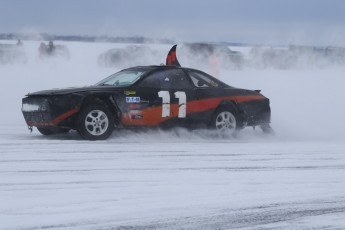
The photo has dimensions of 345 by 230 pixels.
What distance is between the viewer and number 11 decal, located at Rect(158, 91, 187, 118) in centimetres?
1415

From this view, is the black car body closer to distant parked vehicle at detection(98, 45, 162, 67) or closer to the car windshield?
the car windshield

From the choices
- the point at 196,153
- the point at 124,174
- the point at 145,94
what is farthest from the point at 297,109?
the point at 124,174

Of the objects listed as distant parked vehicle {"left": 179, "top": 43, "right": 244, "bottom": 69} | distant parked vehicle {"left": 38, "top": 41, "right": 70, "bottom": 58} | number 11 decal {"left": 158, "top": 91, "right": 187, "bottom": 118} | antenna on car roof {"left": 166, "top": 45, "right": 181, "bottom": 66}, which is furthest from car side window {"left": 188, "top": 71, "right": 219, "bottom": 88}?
distant parked vehicle {"left": 38, "top": 41, "right": 70, "bottom": 58}

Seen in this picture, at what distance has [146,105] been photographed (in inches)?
550

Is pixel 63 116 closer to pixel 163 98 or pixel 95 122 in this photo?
pixel 95 122

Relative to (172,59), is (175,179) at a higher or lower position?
lower

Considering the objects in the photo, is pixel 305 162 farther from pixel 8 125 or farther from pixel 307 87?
pixel 307 87

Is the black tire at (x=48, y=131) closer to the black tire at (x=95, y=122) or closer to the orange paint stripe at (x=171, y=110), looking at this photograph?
the black tire at (x=95, y=122)

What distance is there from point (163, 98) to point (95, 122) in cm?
132

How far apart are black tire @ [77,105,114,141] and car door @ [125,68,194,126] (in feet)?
1.64

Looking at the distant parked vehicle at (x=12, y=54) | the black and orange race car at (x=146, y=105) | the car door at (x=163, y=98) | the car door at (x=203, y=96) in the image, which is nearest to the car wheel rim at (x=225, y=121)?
the black and orange race car at (x=146, y=105)

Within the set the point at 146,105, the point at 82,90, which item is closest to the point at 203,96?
the point at 146,105

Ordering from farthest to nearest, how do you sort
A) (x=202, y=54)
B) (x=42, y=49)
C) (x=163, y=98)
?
(x=42, y=49) < (x=202, y=54) < (x=163, y=98)

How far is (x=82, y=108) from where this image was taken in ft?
44.2
